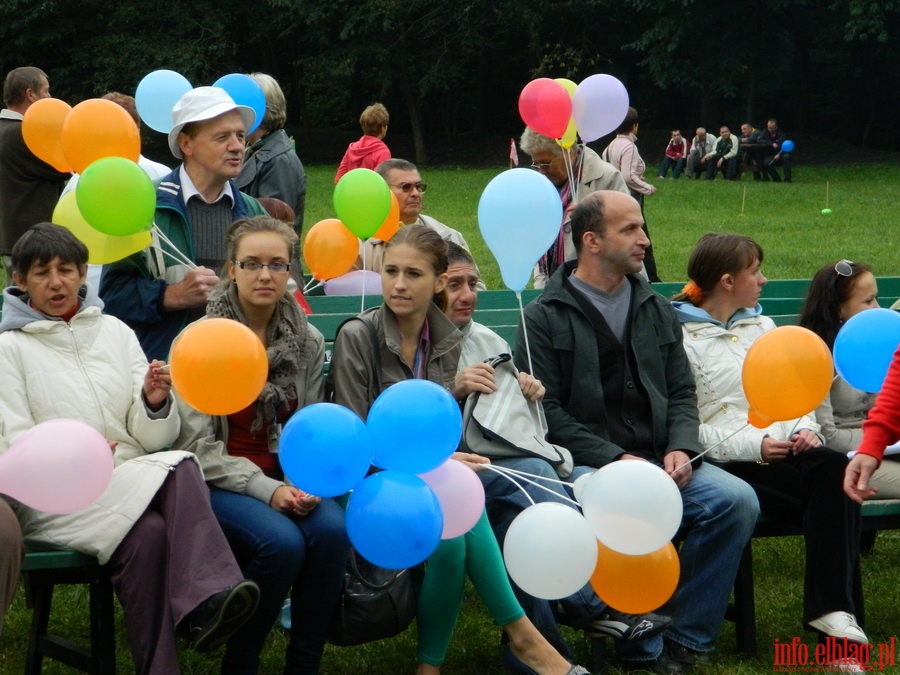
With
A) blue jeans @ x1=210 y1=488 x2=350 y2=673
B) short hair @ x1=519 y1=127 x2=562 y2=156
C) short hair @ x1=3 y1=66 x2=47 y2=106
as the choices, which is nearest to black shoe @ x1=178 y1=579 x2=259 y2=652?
blue jeans @ x1=210 y1=488 x2=350 y2=673

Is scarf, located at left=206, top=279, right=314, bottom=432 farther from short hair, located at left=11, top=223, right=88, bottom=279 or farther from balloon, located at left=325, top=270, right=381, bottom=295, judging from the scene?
balloon, located at left=325, top=270, right=381, bottom=295

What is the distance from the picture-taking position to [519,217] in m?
4.32

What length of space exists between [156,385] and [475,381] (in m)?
1.05

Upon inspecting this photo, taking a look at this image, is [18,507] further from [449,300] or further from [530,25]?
[530,25]

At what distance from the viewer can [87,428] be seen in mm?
3430

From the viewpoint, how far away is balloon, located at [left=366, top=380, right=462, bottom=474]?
11.4ft

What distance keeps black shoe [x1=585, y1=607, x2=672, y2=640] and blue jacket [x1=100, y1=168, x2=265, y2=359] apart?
1792 mm

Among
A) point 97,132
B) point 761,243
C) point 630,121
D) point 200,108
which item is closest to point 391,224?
point 200,108

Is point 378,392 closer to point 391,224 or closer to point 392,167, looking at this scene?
point 391,224

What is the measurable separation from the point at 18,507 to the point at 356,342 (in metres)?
1.18

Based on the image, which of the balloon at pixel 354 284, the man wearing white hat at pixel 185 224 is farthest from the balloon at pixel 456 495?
the balloon at pixel 354 284

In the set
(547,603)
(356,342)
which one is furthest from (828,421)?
(356,342)

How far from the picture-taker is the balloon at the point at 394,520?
3.44 m

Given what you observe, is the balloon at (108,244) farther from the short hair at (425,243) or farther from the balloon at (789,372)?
the balloon at (789,372)
